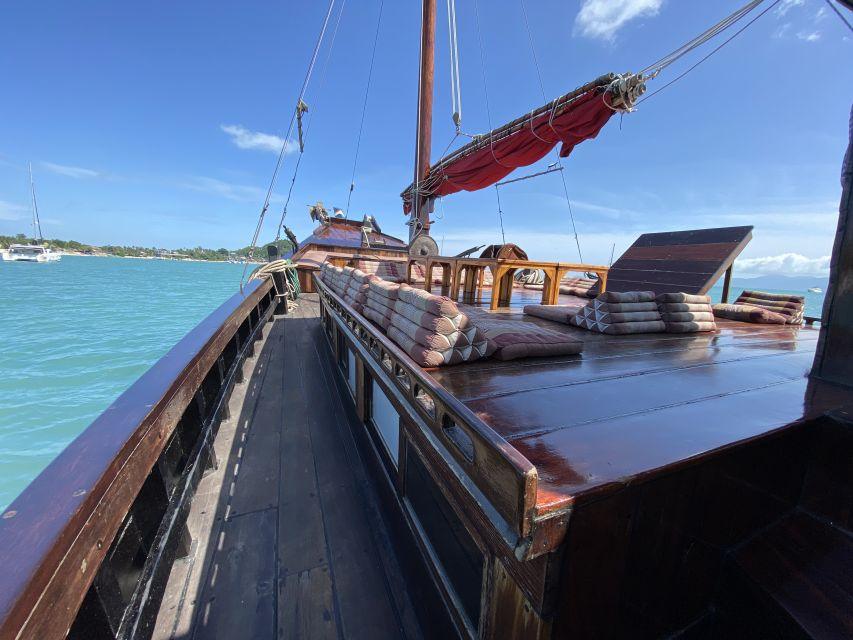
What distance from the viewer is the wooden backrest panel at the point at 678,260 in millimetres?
5293

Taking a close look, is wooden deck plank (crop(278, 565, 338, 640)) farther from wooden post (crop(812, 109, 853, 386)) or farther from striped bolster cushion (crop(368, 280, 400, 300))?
wooden post (crop(812, 109, 853, 386))

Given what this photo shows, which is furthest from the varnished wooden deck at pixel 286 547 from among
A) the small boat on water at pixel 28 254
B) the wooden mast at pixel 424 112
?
the small boat on water at pixel 28 254

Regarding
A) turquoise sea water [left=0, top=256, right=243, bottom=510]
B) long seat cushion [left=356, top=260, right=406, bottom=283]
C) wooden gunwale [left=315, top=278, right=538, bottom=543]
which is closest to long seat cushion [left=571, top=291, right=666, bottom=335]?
wooden gunwale [left=315, top=278, right=538, bottom=543]

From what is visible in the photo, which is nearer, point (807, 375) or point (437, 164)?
point (807, 375)

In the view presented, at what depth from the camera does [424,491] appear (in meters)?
1.67

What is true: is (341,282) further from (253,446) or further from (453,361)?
(453,361)

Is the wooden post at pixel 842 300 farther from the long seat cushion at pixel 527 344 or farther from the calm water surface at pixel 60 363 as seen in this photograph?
the calm water surface at pixel 60 363

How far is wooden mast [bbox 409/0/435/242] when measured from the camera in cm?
738

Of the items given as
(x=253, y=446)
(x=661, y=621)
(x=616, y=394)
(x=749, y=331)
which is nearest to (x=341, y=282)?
(x=253, y=446)

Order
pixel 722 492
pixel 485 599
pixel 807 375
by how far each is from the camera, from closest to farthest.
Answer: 1. pixel 485 599
2. pixel 722 492
3. pixel 807 375

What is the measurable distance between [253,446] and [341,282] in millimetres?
2269

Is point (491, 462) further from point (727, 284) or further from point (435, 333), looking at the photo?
point (727, 284)

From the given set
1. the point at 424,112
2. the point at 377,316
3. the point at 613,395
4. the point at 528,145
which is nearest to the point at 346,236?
the point at 424,112

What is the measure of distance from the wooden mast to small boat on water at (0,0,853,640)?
5490 mm
